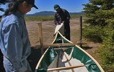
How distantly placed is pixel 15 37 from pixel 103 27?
14.4 m

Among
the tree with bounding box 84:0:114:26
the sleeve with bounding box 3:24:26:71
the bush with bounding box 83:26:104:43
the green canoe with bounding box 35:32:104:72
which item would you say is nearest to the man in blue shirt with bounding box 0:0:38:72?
the sleeve with bounding box 3:24:26:71

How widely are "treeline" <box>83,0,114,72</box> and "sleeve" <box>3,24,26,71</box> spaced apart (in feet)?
19.9

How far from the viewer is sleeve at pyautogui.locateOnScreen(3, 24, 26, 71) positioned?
4180 millimetres

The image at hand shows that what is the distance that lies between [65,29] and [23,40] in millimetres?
11298

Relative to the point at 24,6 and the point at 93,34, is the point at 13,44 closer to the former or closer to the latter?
the point at 24,6

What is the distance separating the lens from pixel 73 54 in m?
10.6

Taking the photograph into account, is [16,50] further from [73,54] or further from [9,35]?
[73,54]

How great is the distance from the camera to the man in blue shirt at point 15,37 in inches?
165

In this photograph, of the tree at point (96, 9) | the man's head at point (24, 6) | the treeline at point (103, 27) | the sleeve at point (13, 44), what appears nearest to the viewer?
the sleeve at point (13, 44)

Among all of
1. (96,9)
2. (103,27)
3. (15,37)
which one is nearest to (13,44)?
(15,37)

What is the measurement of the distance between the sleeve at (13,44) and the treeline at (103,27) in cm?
606

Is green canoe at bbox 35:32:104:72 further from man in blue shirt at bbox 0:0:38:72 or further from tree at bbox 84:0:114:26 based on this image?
tree at bbox 84:0:114:26

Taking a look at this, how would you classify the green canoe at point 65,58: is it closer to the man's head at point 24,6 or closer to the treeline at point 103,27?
the treeline at point 103,27

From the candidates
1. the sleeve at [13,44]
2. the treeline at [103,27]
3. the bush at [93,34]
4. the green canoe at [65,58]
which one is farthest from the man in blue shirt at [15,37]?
the bush at [93,34]
